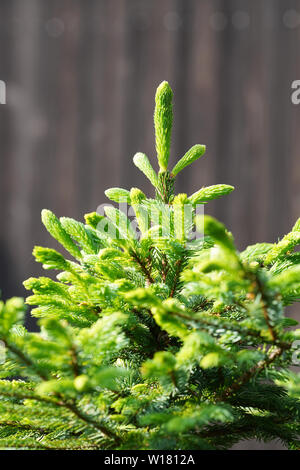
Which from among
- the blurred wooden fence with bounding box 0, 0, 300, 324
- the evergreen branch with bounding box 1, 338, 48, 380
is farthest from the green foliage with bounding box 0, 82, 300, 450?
the blurred wooden fence with bounding box 0, 0, 300, 324

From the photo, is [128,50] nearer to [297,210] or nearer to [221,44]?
[221,44]

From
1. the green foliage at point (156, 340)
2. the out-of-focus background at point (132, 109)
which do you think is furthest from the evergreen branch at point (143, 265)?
the out-of-focus background at point (132, 109)

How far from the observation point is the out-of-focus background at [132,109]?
1.92 m

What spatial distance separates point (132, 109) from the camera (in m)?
1.99

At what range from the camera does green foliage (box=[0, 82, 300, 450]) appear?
1.26ft

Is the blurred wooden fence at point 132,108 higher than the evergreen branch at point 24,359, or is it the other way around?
the blurred wooden fence at point 132,108

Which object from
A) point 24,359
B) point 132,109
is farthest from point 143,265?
point 132,109

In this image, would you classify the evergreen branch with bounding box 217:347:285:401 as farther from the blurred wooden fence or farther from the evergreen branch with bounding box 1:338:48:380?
the blurred wooden fence

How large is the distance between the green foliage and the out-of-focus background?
4.29 feet

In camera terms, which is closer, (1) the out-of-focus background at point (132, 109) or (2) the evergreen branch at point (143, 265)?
(2) the evergreen branch at point (143, 265)

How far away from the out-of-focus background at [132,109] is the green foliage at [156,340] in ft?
4.29

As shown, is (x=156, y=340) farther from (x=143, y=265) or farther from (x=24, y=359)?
(x=24, y=359)

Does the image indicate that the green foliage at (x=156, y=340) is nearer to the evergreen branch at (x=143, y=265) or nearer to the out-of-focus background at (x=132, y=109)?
the evergreen branch at (x=143, y=265)
